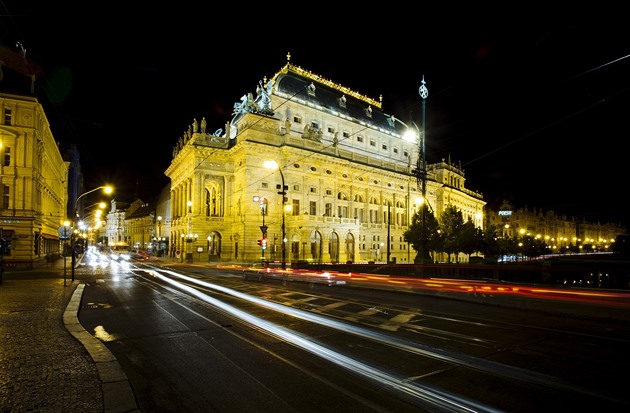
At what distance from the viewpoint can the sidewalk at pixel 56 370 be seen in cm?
470

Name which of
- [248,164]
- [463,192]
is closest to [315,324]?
[248,164]

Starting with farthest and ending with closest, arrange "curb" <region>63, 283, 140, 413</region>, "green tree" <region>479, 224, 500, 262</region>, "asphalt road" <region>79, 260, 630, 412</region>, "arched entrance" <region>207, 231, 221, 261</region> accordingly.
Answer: "green tree" <region>479, 224, 500, 262</region>, "arched entrance" <region>207, 231, 221, 261</region>, "asphalt road" <region>79, 260, 630, 412</region>, "curb" <region>63, 283, 140, 413</region>

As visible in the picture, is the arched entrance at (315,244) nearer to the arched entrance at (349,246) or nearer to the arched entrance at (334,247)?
the arched entrance at (334,247)

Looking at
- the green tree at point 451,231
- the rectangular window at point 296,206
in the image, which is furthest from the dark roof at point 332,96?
the green tree at point 451,231

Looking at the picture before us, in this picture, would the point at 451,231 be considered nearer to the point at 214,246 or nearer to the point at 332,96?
the point at 332,96

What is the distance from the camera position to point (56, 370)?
5.98 metres

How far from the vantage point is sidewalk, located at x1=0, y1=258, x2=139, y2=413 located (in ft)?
15.4

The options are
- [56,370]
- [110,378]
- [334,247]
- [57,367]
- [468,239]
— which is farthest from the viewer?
[334,247]

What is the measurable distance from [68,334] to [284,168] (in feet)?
157

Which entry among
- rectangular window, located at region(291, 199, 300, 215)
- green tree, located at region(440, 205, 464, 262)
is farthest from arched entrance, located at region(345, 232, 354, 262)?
green tree, located at region(440, 205, 464, 262)

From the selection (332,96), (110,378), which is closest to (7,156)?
(110,378)

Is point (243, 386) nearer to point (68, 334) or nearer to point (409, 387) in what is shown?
point (409, 387)

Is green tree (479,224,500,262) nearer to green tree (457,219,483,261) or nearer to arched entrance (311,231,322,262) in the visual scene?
green tree (457,219,483,261)

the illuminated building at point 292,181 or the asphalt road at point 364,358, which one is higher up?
the illuminated building at point 292,181
